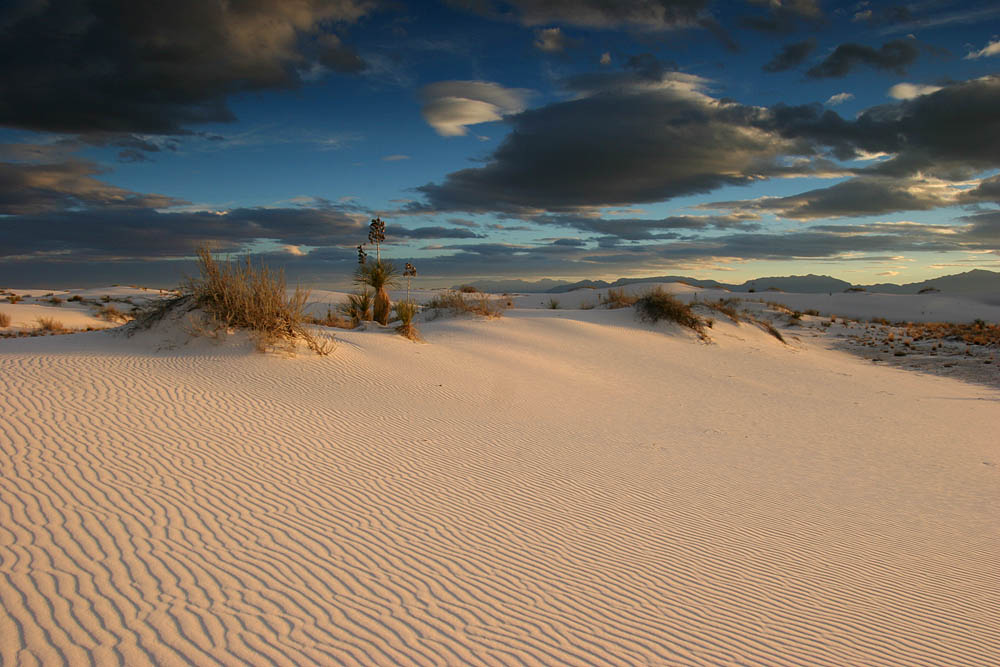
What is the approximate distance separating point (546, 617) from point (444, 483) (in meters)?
2.45

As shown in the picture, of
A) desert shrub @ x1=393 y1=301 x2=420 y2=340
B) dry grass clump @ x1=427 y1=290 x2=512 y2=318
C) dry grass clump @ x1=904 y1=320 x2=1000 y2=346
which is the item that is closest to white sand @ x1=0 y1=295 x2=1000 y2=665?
desert shrub @ x1=393 y1=301 x2=420 y2=340

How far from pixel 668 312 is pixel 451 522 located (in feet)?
51.5

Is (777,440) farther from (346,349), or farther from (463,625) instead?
(346,349)

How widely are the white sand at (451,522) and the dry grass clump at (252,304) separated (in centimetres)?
47

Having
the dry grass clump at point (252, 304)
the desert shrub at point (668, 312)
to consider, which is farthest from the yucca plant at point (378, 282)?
the desert shrub at point (668, 312)

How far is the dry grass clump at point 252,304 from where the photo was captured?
1001 cm

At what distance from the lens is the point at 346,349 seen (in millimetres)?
11133

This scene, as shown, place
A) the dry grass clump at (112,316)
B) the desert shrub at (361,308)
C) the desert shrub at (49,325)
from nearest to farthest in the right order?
the desert shrub at (361,308) < the desert shrub at (49,325) < the dry grass clump at (112,316)

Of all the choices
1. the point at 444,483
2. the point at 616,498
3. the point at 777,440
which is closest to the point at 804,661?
the point at 616,498

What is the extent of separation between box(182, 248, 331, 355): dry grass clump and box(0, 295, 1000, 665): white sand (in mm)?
470

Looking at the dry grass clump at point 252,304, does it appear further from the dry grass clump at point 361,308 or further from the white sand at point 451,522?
the dry grass clump at point 361,308

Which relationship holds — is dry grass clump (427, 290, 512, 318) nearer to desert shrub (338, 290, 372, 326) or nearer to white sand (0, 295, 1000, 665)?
desert shrub (338, 290, 372, 326)

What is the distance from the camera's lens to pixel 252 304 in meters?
10.0

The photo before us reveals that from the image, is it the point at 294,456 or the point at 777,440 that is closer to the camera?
the point at 294,456
